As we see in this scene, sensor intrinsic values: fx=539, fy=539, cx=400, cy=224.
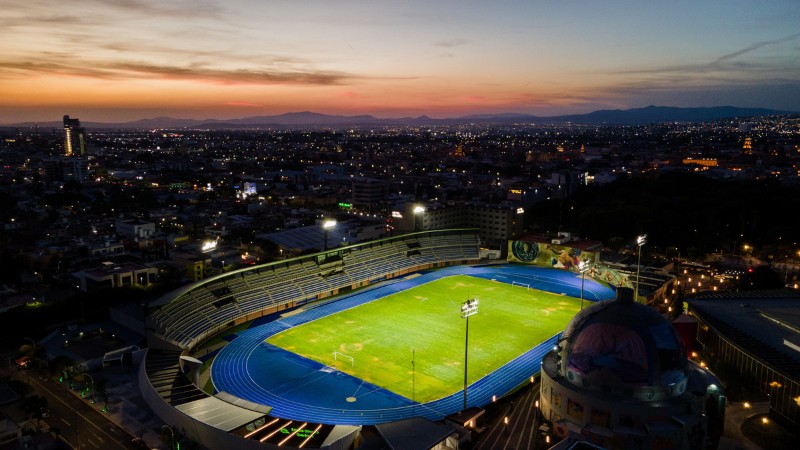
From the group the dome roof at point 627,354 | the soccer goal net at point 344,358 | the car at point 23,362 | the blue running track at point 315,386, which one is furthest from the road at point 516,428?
the car at point 23,362

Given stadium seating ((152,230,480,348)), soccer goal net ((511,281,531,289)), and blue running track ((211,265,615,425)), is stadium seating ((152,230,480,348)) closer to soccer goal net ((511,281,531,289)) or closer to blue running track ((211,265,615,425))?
blue running track ((211,265,615,425))

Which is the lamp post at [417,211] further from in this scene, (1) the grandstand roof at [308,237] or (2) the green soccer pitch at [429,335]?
(2) the green soccer pitch at [429,335]

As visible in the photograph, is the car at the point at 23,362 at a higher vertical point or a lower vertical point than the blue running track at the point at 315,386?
higher

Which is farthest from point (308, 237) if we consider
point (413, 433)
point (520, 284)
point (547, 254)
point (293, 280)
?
point (413, 433)

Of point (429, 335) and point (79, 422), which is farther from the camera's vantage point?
point (429, 335)

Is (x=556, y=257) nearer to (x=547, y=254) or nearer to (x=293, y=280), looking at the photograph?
(x=547, y=254)
